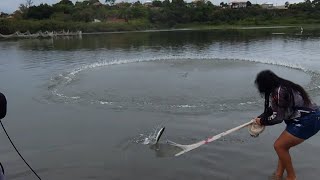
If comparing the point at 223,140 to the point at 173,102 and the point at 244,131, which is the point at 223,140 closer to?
the point at 244,131

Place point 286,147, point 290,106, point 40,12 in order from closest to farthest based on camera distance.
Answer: point 290,106 < point 286,147 < point 40,12

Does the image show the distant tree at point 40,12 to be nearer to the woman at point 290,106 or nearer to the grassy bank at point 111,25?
the grassy bank at point 111,25

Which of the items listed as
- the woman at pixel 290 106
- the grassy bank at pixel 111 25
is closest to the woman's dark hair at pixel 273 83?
the woman at pixel 290 106

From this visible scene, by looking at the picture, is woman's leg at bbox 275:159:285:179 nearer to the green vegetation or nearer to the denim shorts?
the denim shorts

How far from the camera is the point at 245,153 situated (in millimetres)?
8312

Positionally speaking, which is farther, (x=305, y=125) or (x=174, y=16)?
(x=174, y=16)

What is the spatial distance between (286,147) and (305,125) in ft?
1.60

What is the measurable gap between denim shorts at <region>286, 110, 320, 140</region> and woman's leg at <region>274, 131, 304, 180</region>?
0.09 metres

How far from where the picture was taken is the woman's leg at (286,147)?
6.33 metres

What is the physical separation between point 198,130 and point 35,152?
3.89 m

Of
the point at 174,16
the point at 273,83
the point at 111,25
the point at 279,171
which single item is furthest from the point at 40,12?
the point at 273,83

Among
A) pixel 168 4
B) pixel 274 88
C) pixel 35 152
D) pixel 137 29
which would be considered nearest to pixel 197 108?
pixel 35 152

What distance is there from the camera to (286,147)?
21.1 ft

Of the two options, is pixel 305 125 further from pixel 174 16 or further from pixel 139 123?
pixel 174 16
